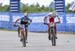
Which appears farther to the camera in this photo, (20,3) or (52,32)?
(20,3)

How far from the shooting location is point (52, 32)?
19688 millimetres

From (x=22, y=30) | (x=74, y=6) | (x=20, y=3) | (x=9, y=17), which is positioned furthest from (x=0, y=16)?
(x=22, y=30)

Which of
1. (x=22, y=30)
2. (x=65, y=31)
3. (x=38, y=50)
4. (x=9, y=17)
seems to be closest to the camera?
(x=38, y=50)

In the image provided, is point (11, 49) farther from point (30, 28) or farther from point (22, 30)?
point (30, 28)

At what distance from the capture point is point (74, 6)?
37156 mm

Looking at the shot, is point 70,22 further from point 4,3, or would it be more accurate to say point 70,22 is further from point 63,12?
point 4,3

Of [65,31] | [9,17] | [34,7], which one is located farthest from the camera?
[34,7]

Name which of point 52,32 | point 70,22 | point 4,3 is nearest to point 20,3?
point 4,3

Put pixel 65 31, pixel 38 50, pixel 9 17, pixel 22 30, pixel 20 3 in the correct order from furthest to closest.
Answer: pixel 20 3 → pixel 9 17 → pixel 65 31 → pixel 22 30 → pixel 38 50

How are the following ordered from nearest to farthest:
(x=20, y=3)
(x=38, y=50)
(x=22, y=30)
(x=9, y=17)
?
(x=38, y=50) → (x=22, y=30) → (x=9, y=17) → (x=20, y=3)

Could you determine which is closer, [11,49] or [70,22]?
[11,49]

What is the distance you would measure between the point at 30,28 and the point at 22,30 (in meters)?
15.0

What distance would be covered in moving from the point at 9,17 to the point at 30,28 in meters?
2.87

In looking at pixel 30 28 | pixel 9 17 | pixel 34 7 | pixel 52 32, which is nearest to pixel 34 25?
pixel 30 28
